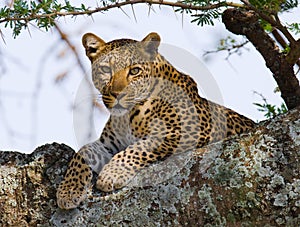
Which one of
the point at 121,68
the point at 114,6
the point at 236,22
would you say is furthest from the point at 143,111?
the point at 114,6

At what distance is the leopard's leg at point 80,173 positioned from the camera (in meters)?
4.24

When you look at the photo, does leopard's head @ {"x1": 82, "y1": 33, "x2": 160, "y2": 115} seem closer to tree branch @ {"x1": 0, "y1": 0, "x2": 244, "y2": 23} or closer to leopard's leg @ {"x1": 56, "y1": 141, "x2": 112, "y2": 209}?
leopard's leg @ {"x1": 56, "y1": 141, "x2": 112, "y2": 209}

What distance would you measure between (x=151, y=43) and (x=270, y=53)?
961mm

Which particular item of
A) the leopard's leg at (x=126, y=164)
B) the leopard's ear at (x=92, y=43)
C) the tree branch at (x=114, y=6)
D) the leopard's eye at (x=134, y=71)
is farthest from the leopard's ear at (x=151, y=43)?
the tree branch at (x=114, y=6)

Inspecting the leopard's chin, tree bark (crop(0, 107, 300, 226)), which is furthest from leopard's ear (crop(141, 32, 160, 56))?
tree bark (crop(0, 107, 300, 226))

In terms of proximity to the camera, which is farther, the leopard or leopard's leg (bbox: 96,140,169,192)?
the leopard

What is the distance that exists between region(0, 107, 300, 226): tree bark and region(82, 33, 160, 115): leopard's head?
0.94 metres

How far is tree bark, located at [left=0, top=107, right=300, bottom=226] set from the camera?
12.3ft

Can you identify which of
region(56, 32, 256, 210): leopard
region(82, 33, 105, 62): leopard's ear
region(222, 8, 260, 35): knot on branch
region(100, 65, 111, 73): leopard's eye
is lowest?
region(56, 32, 256, 210): leopard

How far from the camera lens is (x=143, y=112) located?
530 cm

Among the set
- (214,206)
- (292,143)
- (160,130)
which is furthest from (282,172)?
(160,130)

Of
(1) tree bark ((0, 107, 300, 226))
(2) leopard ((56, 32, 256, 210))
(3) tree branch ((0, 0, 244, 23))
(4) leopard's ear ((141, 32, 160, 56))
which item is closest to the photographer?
(1) tree bark ((0, 107, 300, 226))

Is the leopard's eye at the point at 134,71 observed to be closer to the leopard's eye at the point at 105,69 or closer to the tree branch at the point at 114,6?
the leopard's eye at the point at 105,69

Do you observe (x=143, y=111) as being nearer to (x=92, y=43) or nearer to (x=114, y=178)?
(x=92, y=43)
